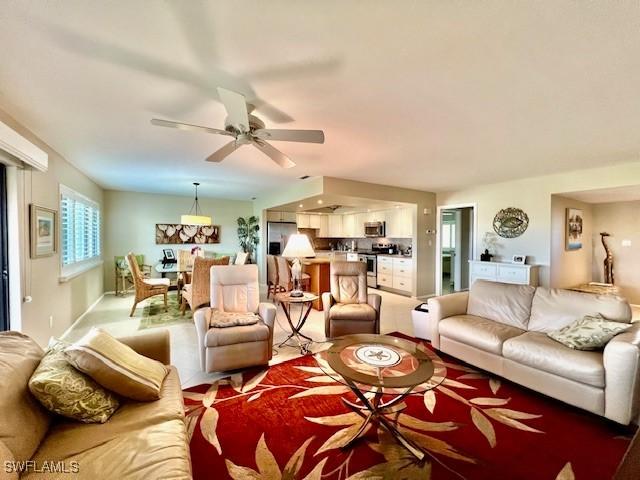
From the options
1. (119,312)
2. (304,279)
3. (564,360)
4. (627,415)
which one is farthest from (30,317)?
(627,415)

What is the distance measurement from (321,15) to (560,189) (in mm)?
4990

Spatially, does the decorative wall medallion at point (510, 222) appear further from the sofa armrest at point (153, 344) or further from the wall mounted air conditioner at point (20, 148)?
the wall mounted air conditioner at point (20, 148)

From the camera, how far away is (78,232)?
4.56 meters

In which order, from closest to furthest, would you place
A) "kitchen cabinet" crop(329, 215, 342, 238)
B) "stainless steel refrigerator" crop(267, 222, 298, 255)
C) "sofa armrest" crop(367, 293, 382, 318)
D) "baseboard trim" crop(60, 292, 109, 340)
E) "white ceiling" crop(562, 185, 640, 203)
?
"sofa armrest" crop(367, 293, 382, 318)
"baseboard trim" crop(60, 292, 109, 340)
"white ceiling" crop(562, 185, 640, 203)
"stainless steel refrigerator" crop(267, 222, 298, 255)
"kitchen cabinet" crop(329, 215, 342, 238)

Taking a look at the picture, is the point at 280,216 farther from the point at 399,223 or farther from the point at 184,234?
the point at 399,223

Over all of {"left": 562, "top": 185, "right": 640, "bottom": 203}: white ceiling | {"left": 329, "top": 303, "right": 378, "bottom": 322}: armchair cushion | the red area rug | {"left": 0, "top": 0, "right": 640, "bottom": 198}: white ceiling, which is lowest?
the red area rug

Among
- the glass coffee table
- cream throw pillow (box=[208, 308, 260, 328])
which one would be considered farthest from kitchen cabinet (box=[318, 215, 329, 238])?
the glass coffee table

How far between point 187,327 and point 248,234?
4.26 m

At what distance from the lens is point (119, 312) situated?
15.7ft

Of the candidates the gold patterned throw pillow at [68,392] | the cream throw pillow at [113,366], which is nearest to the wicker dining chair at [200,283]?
the cream throw pillow at [113,366]

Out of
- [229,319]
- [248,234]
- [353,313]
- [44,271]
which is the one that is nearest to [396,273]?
[353,313]

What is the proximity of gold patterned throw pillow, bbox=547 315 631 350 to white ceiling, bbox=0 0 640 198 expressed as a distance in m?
1.74

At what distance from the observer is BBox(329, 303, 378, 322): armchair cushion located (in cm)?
335

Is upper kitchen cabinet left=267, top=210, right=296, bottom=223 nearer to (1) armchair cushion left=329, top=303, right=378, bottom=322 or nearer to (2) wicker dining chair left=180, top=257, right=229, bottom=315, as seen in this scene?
(2) wicker dining chair left=180, top=257, right=229, bottom=315
